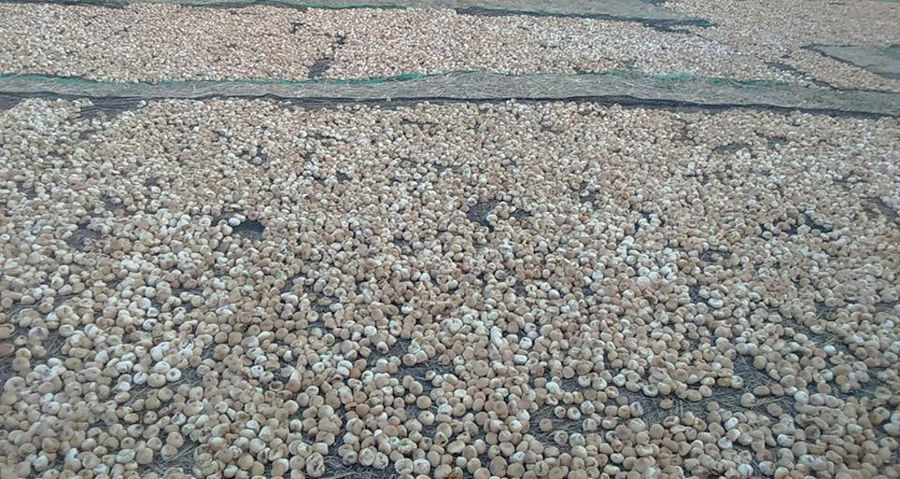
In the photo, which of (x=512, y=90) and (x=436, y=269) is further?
(x=512, y=90)

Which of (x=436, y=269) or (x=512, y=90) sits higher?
(x=512, y=90)

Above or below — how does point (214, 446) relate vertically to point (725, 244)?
below

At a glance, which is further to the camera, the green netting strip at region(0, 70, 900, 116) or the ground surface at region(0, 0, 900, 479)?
the green netting strip at region(0, 70, 900, 116)

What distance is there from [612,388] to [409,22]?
384 centimetres

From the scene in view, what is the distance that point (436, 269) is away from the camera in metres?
2.44

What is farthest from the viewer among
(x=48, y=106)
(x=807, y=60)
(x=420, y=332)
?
(x=807, y=60)

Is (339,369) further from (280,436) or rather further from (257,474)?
(257,474)

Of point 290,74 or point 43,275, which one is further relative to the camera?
point 290,74

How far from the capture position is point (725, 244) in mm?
2625

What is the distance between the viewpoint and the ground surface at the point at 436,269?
181 centimetres

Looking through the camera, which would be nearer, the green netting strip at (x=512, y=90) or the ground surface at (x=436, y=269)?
the ground surface at (x=436, y=269)

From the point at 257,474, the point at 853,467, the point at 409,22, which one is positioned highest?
the point at 409,22

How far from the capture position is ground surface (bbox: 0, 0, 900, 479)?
1.81 metres

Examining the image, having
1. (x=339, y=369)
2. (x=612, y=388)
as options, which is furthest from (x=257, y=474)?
(x=612, y=388)
